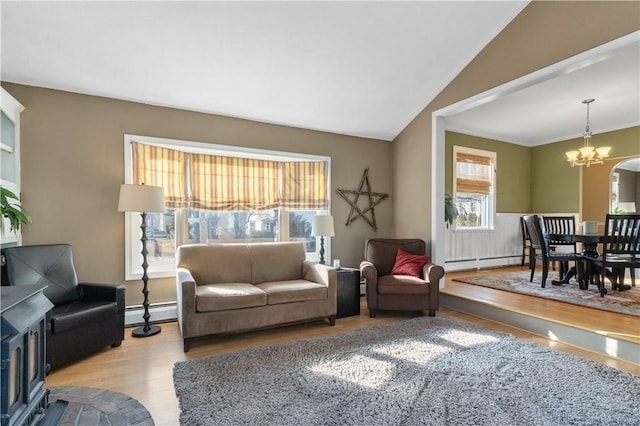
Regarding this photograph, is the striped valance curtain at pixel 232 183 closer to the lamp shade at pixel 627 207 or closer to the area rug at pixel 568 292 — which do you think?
the area rug at pixel 568 292

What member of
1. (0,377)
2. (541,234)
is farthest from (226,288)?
(541,234)

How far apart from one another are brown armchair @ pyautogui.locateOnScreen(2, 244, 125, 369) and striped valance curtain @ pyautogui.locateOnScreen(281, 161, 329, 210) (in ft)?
7.58

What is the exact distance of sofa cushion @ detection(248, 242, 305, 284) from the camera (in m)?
3.71

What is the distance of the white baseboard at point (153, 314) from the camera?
3.46 metres

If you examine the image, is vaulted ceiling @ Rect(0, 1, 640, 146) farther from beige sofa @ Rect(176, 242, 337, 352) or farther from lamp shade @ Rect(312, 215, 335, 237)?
beige sofa @ Rect(176, 242, 337, 352)

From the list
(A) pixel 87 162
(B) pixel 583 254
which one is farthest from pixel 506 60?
(A) pixel 87 162

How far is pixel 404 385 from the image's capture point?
2189mm

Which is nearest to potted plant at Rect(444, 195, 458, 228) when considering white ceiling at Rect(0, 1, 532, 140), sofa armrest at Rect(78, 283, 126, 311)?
white ceiling at Rect(0, 1, 532, 140)

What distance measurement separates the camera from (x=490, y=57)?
364 centimetres

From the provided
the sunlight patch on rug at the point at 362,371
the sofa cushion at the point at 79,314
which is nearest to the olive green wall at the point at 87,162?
the sofa cushion at the point at 79,314

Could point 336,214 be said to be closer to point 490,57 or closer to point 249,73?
point 249,73

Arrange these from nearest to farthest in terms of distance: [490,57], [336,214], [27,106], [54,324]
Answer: [54,324] < [27,106] < [490,57] < [336,214]

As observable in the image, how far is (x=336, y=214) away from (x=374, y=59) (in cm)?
214

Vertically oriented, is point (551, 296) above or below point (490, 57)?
below
